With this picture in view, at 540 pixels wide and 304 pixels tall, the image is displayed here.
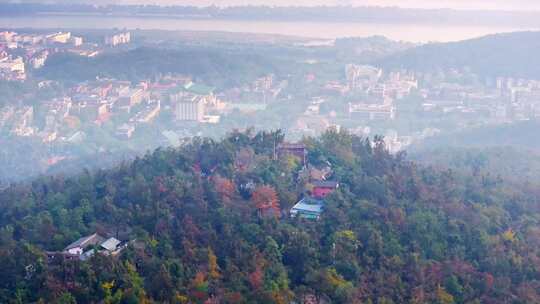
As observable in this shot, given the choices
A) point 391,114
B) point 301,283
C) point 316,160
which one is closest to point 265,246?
point 301,283

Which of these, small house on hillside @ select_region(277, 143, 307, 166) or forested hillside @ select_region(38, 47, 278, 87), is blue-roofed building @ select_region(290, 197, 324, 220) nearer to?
small house on hillside @ select_region(277, 143, 307, 166)

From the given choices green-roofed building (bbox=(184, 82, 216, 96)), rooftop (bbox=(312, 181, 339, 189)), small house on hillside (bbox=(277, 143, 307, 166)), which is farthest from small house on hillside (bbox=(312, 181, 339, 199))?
green-roofed building (bbox=(184, 82, 216, 96))

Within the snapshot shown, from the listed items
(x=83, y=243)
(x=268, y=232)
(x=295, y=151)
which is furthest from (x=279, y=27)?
(x=83, y=243)

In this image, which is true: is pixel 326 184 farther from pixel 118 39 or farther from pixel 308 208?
pixel 118 39

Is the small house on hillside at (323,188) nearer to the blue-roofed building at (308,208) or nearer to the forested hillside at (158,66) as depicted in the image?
the blue-roofed building at (308,208)

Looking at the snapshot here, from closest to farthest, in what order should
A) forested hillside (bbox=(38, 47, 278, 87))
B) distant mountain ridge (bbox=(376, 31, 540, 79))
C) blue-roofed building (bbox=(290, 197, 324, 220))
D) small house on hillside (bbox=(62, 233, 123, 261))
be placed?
1. small house on hillside (bbox=(62, 233, 123, 261))
2. blue-roofed building (bbox=(290, 197, 324, 220))
3. forested hillside (bbox=(38, 47, 278, 87))
4. distant mountain ridge (bbox=(376, 31, 540, 79))

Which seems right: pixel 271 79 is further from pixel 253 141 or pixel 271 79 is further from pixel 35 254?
pixel 35 254
